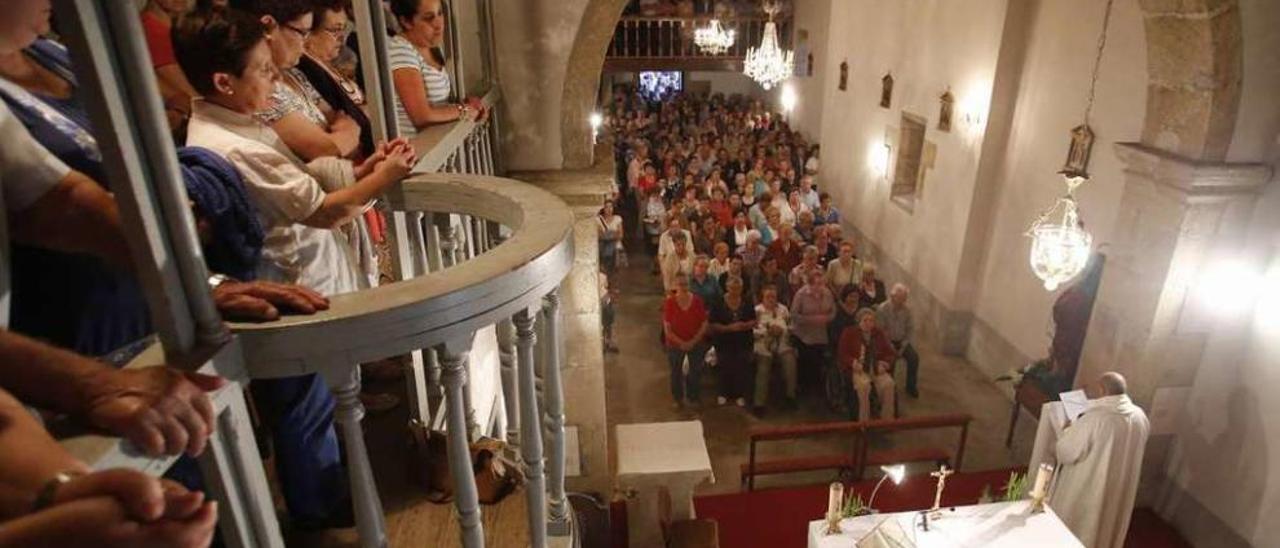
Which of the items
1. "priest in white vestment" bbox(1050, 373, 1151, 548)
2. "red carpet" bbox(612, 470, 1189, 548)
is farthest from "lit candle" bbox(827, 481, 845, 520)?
"priest in white vestment" bbox(1050, 373, 1151, 548)

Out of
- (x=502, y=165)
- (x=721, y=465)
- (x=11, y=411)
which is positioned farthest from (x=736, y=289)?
(x=11, y=411)

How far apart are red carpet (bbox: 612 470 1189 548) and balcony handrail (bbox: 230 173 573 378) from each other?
485 cm

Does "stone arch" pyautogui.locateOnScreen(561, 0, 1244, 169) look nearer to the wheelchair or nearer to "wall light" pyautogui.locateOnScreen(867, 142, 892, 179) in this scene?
the wheelchair

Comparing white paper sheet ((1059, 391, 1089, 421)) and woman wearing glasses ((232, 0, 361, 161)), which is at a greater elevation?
woman wearing glasses ((232, 0, 361, 161))

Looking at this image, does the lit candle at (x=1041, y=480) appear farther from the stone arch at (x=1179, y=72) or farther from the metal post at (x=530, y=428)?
the metal post at (x=530, y=428)

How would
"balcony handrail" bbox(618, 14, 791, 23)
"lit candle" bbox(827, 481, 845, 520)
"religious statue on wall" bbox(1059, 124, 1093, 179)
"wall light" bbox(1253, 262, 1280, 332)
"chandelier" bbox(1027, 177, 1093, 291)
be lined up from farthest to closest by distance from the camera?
"balcony handrail" bbox(618, 14, 791, 23) < "religious statue on wall" bbox(1059, 124, 1093, 179) < "wall light" bbox(1253, 262, 1280, 332) < "chandelier" bbox(1027, 177, 1093, 291) < "lit candle" bbox(827, 481, 845, 520)

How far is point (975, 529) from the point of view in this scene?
4.79 meters

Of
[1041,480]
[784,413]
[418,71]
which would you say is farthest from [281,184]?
[784,413]

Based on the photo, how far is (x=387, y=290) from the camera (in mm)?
1310

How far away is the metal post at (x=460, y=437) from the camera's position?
138cm

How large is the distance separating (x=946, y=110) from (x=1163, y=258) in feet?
14.0

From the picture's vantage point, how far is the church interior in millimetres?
1078

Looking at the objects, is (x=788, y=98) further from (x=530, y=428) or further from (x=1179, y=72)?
(x=530, y=428)

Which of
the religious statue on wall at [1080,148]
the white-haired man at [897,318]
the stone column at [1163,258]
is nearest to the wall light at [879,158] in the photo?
the religious statue on wall at [1080,148]
